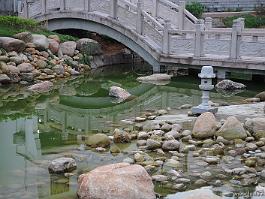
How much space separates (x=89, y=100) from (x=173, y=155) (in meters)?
6.69

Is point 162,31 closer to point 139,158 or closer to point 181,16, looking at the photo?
point 181,16

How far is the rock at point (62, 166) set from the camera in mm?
8172

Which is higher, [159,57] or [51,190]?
[159,57]

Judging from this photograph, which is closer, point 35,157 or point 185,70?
point 35,157

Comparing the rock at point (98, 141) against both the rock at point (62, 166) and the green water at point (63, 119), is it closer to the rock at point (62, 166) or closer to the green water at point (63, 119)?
the green water at point (63, 119)

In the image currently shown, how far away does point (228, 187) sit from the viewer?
24.6 ft

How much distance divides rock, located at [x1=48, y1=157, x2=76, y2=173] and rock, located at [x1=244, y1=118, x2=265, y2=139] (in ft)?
11.3

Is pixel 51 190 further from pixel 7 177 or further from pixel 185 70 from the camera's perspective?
pixel 185 70

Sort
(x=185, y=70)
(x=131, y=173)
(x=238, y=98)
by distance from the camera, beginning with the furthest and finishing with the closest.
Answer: (x=185, y=70) → (x=238, y=98) → (x=131, y=173)

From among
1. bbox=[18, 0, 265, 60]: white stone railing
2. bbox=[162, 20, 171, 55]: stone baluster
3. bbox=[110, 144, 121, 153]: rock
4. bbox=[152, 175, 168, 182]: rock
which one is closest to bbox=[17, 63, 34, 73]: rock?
bbox=[18, 0, 265, 60]: white stone railing

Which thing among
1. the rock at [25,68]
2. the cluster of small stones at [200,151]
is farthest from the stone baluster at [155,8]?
the cluster of small stones at [200,151]

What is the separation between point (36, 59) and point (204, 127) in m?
10.1

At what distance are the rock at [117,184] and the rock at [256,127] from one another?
3.33 m

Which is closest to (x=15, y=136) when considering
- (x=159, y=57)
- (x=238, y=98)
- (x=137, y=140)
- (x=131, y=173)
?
(x=137, y=140)
